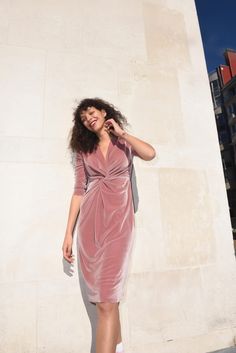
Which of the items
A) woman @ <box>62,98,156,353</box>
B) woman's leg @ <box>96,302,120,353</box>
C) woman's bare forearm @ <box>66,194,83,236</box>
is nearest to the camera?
woman's leg @ <box>96,302,120,353</box>

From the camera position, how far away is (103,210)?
1562mm

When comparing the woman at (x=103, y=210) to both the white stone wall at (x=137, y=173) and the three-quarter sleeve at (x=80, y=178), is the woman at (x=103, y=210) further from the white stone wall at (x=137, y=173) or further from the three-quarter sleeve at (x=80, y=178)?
the white stone wall at (x=137, y=173)

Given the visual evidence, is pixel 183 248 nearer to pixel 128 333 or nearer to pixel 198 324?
pixel 198 324

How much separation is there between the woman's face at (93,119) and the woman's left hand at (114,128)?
0.23 ft

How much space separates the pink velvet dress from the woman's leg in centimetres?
5

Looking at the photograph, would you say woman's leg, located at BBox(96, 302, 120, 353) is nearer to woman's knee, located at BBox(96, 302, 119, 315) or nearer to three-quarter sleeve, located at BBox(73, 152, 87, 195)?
woman's knee, located at BBox(96, 302, 119, 315)

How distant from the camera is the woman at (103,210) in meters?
1.36

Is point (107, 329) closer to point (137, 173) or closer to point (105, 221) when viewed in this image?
point (105, 221)

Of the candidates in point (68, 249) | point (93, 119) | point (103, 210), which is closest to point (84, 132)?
point (93, 119)

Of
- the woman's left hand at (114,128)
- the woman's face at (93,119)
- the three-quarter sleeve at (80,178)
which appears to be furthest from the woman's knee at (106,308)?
the woman's face at (93,119)

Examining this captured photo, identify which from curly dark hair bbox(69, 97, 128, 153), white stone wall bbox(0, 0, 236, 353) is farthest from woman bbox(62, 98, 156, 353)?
white stone wall bbox(0, 0, 236, 353)

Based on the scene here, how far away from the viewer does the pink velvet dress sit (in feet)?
4.60

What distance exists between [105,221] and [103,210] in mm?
78

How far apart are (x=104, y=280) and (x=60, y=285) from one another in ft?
2.03
